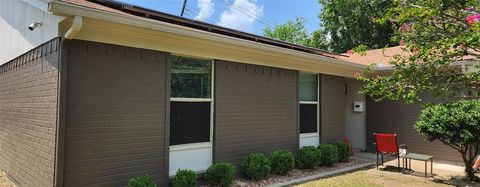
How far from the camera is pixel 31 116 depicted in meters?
5.79

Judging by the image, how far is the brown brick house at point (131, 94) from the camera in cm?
488

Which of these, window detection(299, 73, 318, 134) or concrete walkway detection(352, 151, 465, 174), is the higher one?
window detection(299, 73, 318, 134)

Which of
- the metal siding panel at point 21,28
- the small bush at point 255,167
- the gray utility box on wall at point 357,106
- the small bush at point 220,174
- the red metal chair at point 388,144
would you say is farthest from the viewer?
the gray utility box on wall at point 357,106

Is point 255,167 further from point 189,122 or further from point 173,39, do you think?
point 173,39

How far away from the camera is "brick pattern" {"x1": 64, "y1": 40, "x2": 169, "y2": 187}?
4.91m

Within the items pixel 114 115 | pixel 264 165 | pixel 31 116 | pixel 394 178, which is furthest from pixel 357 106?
pixel 31 116

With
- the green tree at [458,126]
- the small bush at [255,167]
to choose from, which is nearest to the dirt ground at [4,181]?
the small bush at [255,167]

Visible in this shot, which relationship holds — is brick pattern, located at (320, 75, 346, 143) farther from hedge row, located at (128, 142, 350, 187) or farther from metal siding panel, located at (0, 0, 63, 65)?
metal siding panel, located at (0, 0, 63, 65)

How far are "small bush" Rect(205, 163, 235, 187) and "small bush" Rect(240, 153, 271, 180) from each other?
607 mm

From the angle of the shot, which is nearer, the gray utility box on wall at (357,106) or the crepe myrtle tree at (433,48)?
the crepe myrtle tree at (433,48)

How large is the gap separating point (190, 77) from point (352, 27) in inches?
696

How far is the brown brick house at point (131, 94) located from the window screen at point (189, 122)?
0.06 feet

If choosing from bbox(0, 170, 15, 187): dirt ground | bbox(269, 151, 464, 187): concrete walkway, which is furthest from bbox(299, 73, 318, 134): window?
bbox(0, 170, 15, 187): dirt ground

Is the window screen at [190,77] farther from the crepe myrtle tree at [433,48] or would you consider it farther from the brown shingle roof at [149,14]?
the crepe myrtle tree at [433,48]
